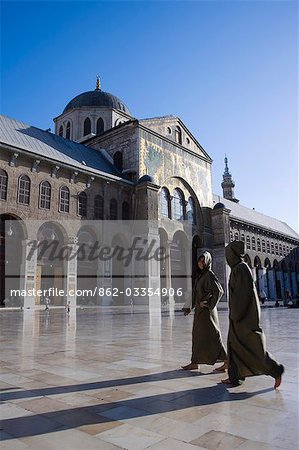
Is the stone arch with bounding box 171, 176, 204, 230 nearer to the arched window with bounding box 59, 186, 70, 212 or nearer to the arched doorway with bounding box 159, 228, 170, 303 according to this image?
the arched doorway with bounding box 159, 228, 170, 303

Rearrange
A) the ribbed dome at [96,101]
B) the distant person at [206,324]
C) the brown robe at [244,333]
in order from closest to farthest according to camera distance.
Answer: the brown robe at [244,333], the distant person at [206,324], the ribbed dome at [96,101]

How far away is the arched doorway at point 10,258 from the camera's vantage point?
21.5m

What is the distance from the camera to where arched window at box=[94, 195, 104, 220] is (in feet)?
87.2

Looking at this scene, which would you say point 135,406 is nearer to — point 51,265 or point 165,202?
point 51,265

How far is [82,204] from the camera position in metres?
25.6

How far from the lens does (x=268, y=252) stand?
5047 cm

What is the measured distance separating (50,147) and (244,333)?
79.3 ft

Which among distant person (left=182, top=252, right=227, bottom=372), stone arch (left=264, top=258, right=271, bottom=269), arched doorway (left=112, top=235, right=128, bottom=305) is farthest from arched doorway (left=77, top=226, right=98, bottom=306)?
stone arch (left=264, top=258, right=271, bottom=269)

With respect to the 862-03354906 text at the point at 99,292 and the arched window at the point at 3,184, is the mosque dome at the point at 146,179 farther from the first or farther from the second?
the arched window at the point at 3,184

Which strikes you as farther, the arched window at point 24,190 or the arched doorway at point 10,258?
the arched window at point 24,190

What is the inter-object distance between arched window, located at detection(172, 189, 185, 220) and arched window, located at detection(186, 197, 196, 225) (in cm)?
71

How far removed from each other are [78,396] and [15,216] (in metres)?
19.4

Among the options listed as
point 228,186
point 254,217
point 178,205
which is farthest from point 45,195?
point 228,186

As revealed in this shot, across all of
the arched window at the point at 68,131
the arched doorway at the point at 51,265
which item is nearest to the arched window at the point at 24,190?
the arched doorway at the point at 51,265
